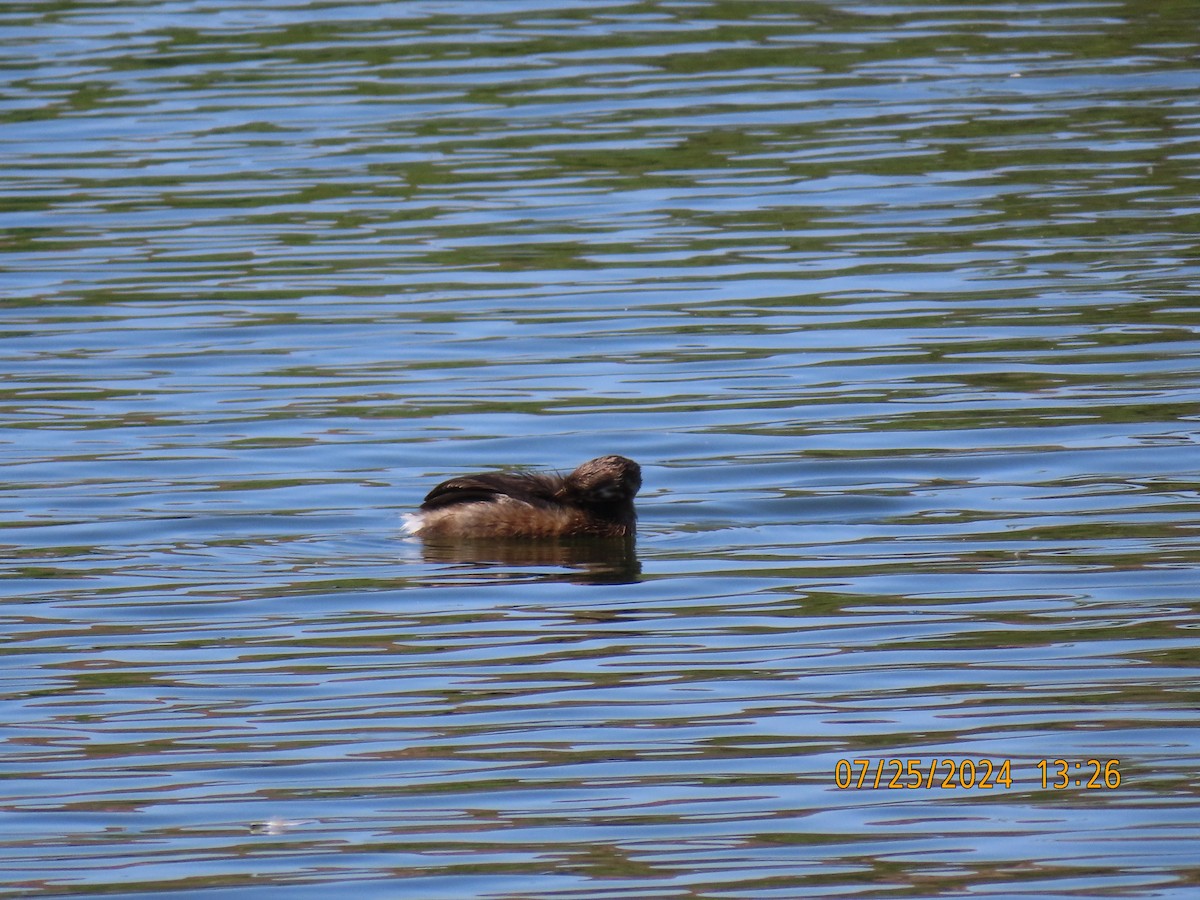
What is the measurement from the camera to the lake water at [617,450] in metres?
6.51

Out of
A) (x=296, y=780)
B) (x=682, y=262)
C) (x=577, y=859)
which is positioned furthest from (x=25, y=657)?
(x=682, y=262)

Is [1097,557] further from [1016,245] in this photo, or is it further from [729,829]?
[1016,245]

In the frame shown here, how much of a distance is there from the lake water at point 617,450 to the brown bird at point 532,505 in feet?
0.44

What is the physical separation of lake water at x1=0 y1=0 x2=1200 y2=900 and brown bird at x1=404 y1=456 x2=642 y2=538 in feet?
0.44

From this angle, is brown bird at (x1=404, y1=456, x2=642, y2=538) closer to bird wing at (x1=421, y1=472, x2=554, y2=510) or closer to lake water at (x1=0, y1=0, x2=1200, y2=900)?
bird wing at (x1=421, y1=472, x2=554, y2=510)

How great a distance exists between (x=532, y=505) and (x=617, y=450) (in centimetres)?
136

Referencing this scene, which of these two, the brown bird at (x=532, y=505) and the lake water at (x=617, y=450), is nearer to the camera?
the lake water at (x=617, y=450)

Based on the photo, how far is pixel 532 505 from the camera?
1005 centimetres
